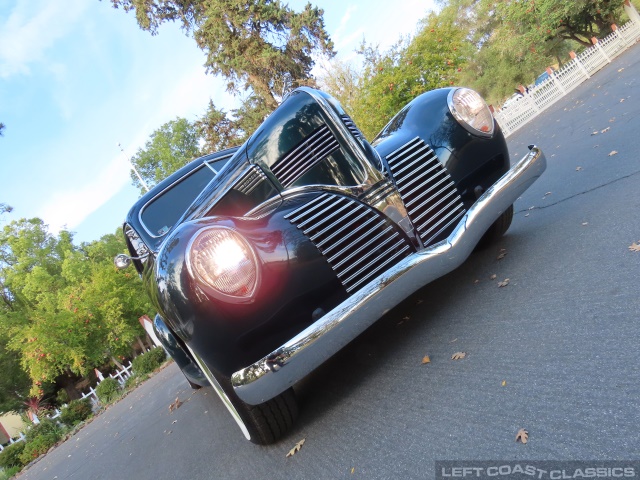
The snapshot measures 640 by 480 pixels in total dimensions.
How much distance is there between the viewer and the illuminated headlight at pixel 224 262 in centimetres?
227

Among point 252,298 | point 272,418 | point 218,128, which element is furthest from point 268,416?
point 218,128

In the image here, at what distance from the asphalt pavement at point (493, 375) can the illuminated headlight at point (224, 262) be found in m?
0.96

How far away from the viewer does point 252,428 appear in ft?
8.72

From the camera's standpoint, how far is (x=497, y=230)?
13.1ft

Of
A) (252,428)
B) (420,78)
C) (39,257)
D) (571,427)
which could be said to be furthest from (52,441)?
(39,257)

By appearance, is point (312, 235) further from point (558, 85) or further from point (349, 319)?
point (558, 85)

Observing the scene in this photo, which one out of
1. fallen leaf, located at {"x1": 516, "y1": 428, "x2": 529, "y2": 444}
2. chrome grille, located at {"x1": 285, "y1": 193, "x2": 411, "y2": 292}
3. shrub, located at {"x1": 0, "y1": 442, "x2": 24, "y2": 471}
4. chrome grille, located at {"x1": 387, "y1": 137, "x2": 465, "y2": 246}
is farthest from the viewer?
shrub, located at {"x1": 0, "y1": 442, "x2": 24, "y2": 471}


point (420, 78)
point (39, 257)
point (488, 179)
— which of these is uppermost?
point (39, 257)

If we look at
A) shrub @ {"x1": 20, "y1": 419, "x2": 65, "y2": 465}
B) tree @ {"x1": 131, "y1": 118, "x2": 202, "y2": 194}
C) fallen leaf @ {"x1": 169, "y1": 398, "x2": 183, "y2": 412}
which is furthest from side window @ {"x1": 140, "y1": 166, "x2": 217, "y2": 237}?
tree @ {"x1": 131, "y1": 118, "x2": 202, "y2": 194}

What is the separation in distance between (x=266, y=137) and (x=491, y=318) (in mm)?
1915

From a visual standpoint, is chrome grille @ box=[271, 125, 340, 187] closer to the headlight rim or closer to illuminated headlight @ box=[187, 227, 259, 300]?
illuminated headlight @ box=[187, 227, 259, 300]

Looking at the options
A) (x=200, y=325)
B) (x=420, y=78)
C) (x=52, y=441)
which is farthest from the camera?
(x=420, y=78)

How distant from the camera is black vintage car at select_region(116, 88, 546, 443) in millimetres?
2287

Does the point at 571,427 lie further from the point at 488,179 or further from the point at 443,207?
the point at 488,179
